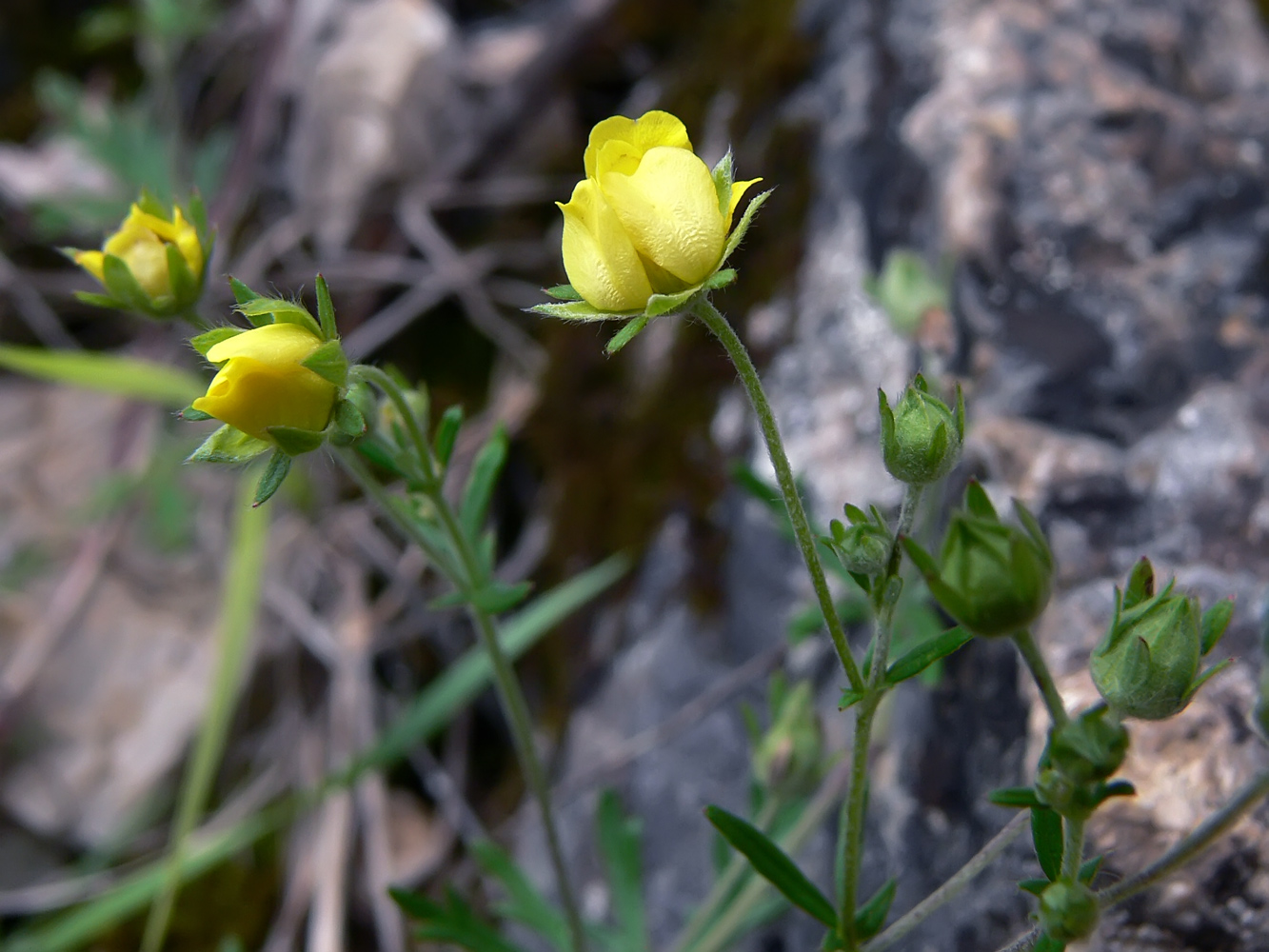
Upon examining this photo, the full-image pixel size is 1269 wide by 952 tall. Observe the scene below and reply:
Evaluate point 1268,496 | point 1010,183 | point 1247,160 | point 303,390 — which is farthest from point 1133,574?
point 1247,160

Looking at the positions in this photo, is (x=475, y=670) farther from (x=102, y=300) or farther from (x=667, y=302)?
(x=667, y=302)

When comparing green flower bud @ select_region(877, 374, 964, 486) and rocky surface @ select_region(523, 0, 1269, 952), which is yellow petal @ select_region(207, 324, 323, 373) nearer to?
green flower bud @ select_region(877, 374, 964, 486)

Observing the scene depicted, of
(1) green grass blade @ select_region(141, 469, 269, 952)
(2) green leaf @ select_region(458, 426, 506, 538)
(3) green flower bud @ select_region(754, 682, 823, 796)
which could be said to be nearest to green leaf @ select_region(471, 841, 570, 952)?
(3) green flower bud @ select_region(754, 682, 823, 796)

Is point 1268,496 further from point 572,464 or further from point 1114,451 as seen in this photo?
point 572,464

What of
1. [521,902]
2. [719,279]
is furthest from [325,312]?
[521,902]

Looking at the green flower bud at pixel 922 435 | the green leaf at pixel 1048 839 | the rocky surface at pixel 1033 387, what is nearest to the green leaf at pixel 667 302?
the green flower bud at pixel 922 435

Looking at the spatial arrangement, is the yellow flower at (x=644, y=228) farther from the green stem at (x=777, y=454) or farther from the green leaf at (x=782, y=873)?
the green leaf at (x=782, y=873)
